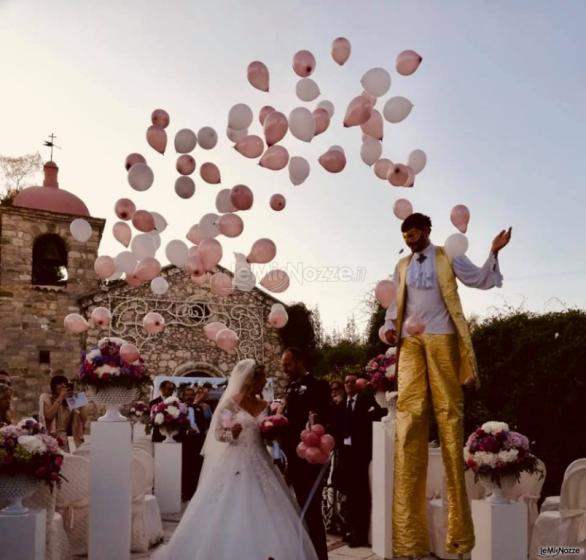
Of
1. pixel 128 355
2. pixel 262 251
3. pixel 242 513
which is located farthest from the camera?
pixel 262 251

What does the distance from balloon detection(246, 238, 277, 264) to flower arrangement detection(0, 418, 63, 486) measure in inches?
97.8

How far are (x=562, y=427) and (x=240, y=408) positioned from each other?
13.6 ft

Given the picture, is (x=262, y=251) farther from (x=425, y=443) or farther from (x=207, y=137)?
(x=425, y=443)

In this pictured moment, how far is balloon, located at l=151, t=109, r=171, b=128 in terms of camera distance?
19.4 ft

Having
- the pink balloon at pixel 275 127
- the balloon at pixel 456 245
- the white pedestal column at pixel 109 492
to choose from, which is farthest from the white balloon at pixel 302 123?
the white pedestal column at pixel 109 492

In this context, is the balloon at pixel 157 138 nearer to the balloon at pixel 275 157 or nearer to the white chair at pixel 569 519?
the balloon at pixel 275 157

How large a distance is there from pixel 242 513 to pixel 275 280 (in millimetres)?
2244

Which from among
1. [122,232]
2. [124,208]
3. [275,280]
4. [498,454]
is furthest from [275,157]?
[498,454]

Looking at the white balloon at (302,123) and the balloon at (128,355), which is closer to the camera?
the white balloon at (302,123)

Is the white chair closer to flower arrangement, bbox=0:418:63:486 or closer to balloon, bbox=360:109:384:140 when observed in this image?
balloon, bbox=360:109:384:140

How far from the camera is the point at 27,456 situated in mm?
4188

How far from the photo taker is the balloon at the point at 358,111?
17.4ft

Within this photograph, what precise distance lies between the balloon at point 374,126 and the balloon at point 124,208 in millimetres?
2319

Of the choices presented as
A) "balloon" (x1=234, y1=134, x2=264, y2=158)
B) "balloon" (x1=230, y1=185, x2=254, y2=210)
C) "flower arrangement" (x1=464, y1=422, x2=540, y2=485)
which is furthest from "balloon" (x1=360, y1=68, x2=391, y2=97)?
"flower arrangement" (x1=464, y1=422, x2=540, y2=485)
